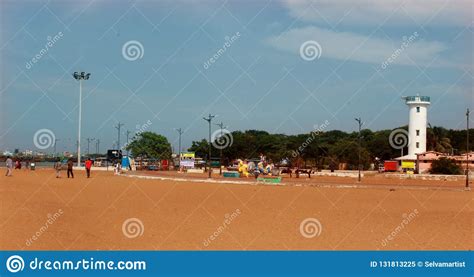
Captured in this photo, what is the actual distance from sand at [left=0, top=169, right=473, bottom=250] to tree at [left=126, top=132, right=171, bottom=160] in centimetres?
8350

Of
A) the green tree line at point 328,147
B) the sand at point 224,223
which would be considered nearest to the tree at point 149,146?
the green tree line at point 328,147

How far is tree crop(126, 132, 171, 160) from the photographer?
104375mm

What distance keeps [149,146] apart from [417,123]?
55.3m

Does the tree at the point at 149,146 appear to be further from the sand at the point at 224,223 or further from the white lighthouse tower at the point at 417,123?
the sand at the point at 224,223

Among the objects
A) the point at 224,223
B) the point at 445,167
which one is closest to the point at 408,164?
the point at 445,167

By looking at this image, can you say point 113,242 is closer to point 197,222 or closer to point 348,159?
point 197,222

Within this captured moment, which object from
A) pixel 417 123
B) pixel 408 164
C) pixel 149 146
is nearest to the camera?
pixel 408 164

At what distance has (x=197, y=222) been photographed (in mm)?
14227

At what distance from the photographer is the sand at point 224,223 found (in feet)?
36.9

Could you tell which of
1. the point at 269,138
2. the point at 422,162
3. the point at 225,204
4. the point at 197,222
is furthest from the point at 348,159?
the point at 197,222

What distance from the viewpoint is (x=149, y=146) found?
347 ft

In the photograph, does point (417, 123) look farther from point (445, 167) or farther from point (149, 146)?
point (149, 146)

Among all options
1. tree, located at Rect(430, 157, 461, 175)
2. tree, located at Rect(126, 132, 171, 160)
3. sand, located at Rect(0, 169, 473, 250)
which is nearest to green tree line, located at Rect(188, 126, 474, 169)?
tree, located at Rect(126, 132, 171, 160)

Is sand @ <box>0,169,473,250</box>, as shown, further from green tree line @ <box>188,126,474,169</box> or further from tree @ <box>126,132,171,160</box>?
tree @ <box>126,132,171,160</box>
